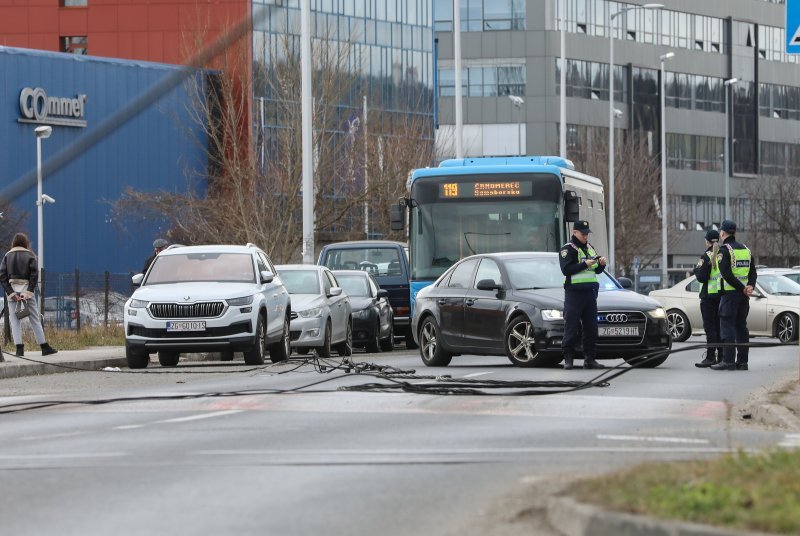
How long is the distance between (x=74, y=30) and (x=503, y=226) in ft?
198

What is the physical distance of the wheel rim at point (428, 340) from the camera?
23062 mm

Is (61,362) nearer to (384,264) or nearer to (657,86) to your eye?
(384,264)

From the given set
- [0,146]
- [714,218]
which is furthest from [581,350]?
[714,218]

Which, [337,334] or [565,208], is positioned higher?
[565,208]

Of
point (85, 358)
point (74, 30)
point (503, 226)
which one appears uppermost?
point (74, 30)

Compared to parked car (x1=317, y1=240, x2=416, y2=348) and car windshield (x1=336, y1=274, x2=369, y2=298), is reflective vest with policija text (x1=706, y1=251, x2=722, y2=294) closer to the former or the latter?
car windshield (x1=336, y1=274, x2=369, y2=298)

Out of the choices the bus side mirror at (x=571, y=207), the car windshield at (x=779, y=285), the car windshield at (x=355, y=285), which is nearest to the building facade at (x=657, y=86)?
the car windshield at (x=779, y=285)

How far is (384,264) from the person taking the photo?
3547cm

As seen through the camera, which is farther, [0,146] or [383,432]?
[0,146]

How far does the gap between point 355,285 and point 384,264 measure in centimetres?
374

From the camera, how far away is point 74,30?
85125mm

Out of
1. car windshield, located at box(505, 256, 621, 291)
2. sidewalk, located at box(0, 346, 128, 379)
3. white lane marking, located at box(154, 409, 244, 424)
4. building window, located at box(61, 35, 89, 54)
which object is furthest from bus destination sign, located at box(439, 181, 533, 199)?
building window, located at box(61, 35, 89, 54)

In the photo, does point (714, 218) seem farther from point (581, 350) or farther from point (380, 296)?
point (581, 350)

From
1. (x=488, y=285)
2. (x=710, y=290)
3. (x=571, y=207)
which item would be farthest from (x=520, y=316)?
(x=571, y=207)
